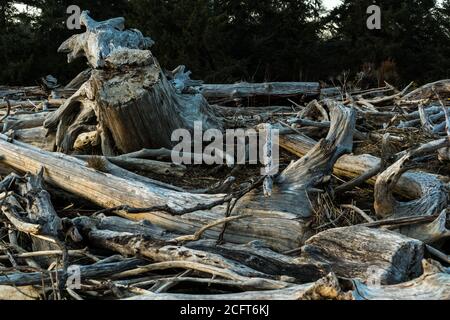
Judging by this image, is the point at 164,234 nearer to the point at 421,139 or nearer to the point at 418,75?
the point at 421,139

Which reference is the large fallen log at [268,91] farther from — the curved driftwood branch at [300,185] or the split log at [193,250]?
the split log at [193,250]

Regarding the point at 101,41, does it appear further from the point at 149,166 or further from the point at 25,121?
the point at 149,166

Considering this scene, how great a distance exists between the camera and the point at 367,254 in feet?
9.90

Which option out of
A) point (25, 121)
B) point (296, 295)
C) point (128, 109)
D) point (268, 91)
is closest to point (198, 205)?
point (296, 295)

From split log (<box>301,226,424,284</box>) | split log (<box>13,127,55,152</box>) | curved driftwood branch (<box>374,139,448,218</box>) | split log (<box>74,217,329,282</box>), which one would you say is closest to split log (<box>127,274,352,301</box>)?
split log (<box>74,217,329,282</box>)

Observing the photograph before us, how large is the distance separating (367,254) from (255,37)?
16303 mm

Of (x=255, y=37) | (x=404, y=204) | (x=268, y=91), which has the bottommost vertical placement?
(x=404, y=204)

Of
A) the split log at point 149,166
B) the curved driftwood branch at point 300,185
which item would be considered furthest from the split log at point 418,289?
the split log at point 149,166

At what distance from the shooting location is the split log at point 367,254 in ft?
9.53

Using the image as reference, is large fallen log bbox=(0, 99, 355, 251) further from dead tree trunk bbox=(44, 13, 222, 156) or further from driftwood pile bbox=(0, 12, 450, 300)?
dead tree trunk bbox=(44, 13, 222, 156)

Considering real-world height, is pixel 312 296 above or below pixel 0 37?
below

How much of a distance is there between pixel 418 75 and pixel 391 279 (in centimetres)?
1736

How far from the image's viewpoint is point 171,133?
17.4ft
